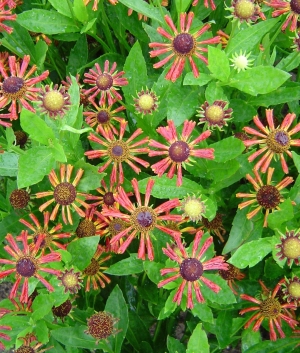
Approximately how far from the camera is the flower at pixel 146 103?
1.29 meters

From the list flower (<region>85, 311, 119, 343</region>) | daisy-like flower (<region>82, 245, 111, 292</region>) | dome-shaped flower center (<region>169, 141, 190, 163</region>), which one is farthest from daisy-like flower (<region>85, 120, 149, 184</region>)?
flower (<region>85, 311, 119, 343</region>)

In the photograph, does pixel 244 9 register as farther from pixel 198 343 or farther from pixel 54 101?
pixel 198 343

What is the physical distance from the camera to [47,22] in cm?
151

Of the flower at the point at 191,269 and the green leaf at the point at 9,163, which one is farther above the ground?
the green leaf at the point at 9,163

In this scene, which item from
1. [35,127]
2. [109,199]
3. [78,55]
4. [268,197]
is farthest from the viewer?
[78,55]

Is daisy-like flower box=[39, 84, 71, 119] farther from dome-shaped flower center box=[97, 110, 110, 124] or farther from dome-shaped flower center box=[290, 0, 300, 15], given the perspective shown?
dome-shaped flower center box=[290, 0, 300, 15]

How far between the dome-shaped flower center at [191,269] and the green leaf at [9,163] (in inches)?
20.7

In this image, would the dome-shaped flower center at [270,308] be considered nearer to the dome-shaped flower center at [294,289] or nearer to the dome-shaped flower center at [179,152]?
the dome-shaped flower center at [294,289]

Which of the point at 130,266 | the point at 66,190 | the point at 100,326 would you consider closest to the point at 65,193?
the point at 66,190

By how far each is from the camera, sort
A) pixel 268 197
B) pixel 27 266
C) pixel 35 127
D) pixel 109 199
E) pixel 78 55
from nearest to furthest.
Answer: pixel 35 127 < pixel 27 266 < pixel 268 197 < pixel 109 199 < pixel 78 55

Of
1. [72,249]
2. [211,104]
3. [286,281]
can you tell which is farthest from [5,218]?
[286,281]

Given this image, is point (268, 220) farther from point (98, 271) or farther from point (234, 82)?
point (98, 271)

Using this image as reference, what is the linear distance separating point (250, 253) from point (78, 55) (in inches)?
35.6

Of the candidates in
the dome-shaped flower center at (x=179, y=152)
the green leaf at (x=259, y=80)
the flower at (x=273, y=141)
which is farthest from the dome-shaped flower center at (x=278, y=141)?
the dome-shaped flower center at (x=179, y=152)
